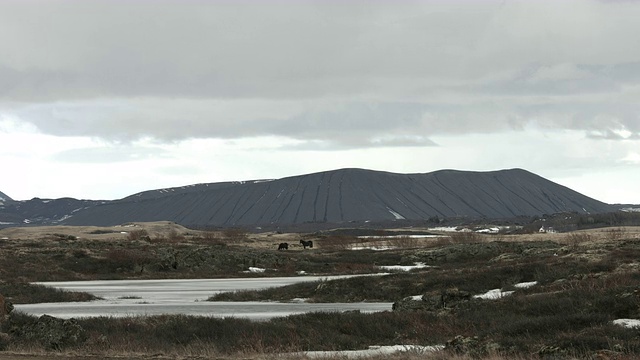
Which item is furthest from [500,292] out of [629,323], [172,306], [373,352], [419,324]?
[373,352]

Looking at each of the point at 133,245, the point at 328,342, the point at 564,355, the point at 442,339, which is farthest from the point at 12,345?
the point at 133,245

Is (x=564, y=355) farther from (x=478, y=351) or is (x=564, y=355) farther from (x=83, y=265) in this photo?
(x=83, y=265)

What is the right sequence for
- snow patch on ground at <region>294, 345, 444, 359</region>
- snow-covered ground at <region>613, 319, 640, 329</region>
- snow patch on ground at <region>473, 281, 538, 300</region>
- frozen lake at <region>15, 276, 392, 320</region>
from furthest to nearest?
snow patch on ground at <region>473, 281, 538, 300</region>
frozen lake at <region>15, 276, 392, 320</region>
snow-covered ground at <region>613, 319, 640, 329</region>
snow patch on ground at <region>294, 345, 444, 359</region>

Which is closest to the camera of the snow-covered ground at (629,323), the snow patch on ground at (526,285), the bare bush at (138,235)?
the snow-covered ground at (629,323)

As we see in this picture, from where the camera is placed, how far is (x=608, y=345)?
15.6 metres

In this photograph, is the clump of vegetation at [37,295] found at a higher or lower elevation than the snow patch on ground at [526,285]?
lower

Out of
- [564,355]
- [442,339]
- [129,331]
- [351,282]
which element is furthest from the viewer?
[351,282]

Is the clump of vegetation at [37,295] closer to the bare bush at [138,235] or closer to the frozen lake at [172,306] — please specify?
the frozen lake at [172,306]

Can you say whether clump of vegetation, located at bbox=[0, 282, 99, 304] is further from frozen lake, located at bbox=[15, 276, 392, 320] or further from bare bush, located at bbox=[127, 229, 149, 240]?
bare bush, located at bbox=[127, 229, 149, 240]

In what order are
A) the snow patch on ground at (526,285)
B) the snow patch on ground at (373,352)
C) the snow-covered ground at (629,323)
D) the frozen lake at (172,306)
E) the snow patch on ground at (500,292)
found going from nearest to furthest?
the snow patch on ground at (373,352), the snow-covered ground at (629,323), the frozen lake at (172,306), the snow patch on ground at (500,292), the snow patch on ground at (526,285)

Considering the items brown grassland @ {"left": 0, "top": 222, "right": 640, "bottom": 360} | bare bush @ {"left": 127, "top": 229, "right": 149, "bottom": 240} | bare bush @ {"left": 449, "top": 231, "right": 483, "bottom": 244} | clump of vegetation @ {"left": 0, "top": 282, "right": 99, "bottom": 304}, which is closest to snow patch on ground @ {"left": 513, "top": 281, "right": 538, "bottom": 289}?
brown grassland @ {"left": 0, "top": 222, "right": 640, "bottom": 360}

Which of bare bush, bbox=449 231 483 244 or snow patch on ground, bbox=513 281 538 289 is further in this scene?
bare bush, bbox=449 231 483 244

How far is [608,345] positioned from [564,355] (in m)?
1.49

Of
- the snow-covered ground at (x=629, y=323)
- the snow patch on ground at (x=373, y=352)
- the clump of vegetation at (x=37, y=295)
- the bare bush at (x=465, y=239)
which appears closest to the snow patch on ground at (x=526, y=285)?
the snow-covered ground at (x=629, y=323)
